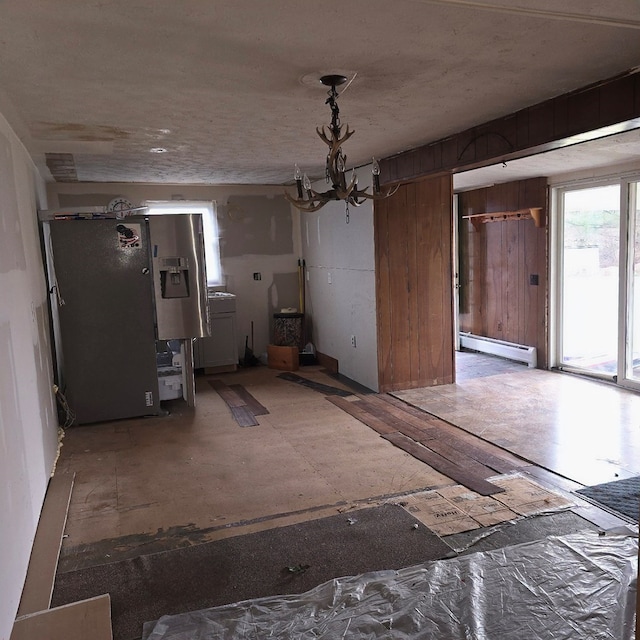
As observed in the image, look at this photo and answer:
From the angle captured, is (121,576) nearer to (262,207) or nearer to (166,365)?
(166,365)

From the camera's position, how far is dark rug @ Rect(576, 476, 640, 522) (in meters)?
3.02

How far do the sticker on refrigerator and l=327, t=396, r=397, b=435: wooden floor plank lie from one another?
7.55 feet

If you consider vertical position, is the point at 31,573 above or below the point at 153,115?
below

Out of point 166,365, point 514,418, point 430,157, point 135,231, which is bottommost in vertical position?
point 514,418

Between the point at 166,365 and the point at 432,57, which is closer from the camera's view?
the point at 432,57

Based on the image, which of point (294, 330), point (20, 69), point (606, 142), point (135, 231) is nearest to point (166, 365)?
point (135, 231)

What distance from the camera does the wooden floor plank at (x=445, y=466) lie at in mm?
3376

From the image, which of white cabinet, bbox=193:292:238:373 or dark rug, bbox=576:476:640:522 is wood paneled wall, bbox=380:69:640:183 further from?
white cabinet, bbox=193:292:238:373

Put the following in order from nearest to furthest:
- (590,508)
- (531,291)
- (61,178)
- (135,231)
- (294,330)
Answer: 1. (590,508)
2. (135,231)
3. (61,178)
4. (531,291)
5. (294,330)

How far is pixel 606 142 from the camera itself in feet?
A: 14.5

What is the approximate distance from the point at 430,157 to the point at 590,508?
113 inches

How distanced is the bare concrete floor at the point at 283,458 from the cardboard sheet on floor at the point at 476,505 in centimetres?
16

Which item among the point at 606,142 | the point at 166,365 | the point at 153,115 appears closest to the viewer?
the point at 153,115

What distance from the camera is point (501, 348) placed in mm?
7191
